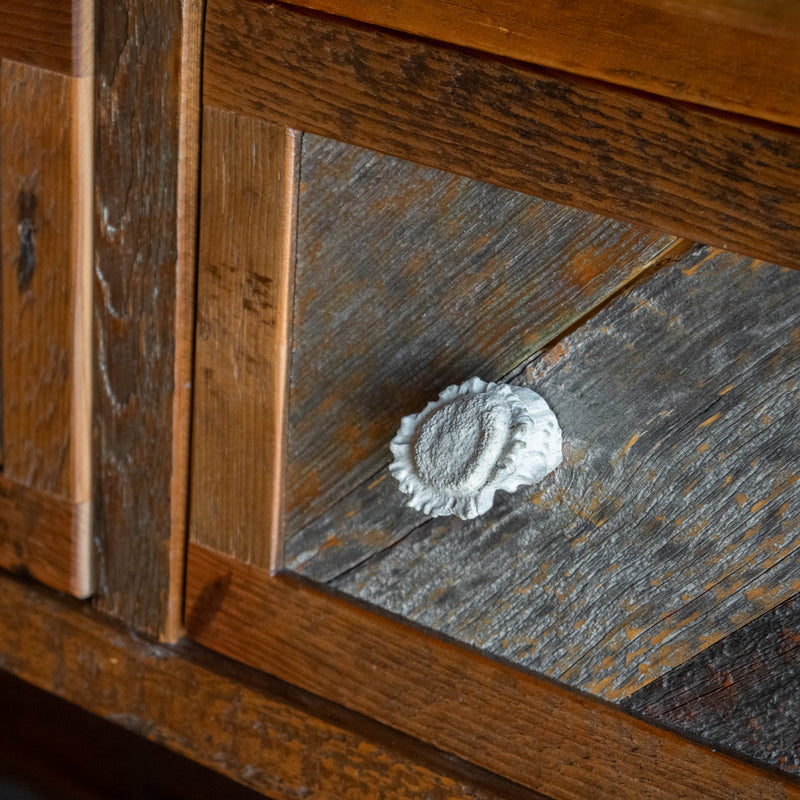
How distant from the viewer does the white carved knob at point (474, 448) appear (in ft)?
1.19

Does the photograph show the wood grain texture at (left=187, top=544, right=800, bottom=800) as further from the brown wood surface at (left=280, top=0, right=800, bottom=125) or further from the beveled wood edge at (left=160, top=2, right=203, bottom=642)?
the brown wood surface at (left=280, top=0, right=800, bottom=125)

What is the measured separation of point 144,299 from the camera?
46cm

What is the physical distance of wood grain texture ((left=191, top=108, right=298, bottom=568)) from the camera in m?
0.41

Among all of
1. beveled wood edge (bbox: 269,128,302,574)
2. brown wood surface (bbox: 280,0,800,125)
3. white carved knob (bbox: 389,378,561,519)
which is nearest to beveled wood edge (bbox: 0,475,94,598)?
beveled wood edge (bbox: 269,128,302,574)

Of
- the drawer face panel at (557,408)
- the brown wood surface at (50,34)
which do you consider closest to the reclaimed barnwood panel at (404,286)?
the drawer face panel at (557,408)

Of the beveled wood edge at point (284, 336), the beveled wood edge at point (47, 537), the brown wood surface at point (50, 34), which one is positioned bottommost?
the beveled wood edge at point (47, 537)

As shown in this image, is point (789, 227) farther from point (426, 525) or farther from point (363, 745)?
point (363, 745)

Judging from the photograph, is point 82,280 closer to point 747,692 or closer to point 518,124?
point 518,124

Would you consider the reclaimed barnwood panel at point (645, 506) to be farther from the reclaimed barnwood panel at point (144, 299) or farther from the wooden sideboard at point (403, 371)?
the reclaimed barnwood panel at point (144, 299)

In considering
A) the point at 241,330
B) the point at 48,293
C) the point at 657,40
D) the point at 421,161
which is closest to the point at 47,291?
the point at 48,293

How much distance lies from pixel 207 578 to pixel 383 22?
0.98 feet

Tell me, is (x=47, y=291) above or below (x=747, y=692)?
above

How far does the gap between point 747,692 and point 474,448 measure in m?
0.15

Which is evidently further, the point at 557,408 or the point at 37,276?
the point at 37,276
